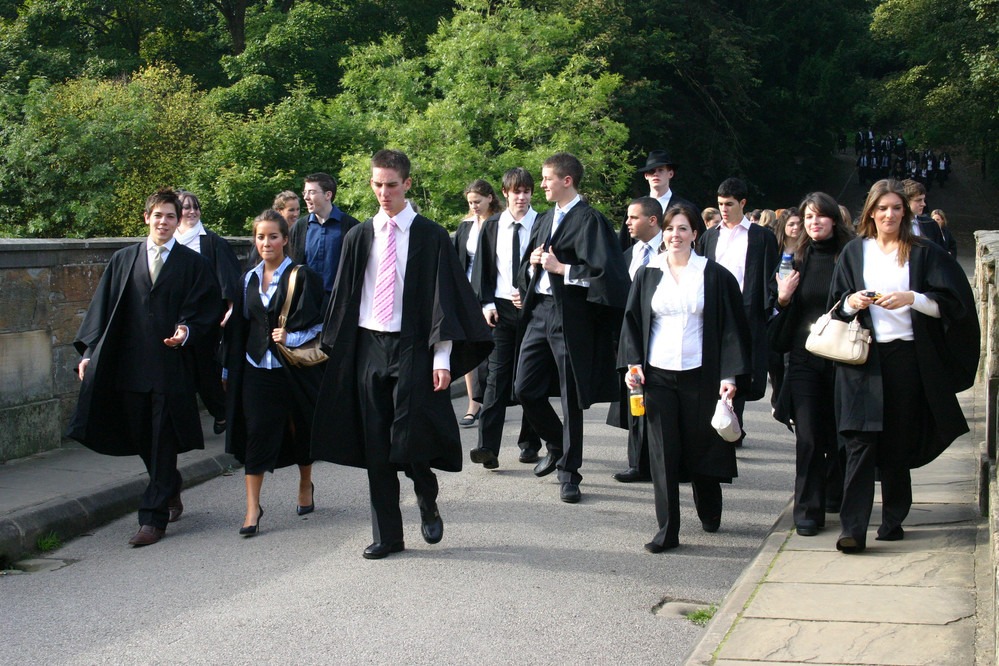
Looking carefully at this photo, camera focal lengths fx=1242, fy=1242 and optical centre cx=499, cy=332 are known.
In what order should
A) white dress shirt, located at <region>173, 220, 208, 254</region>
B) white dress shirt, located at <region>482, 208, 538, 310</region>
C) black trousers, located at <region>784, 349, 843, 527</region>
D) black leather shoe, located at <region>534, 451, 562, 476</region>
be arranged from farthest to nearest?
white dress shirt, located at <region>173, 220, 208, 254</region> → white dress shirt, located at <region>482, 208, 538, 310</region> → black leather shoe, located at <region>534, 451, 562, 476</region> → black trousers, located at <region>784, 349, 843, 527</region>

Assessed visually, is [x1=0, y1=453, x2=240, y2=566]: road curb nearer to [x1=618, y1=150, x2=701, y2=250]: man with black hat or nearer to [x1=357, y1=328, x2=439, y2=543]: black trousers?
[x1=357, y1=328, x2=439, y2=543]: black trousers

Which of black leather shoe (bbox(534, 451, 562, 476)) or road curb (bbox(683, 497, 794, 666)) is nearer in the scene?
road curb (bbox(683, 497, 794, 666))

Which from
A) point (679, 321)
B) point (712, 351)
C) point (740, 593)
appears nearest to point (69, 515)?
point (679, 321)

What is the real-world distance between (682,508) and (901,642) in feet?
9.87

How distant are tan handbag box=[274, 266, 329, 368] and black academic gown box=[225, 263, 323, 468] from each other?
0.02 metres

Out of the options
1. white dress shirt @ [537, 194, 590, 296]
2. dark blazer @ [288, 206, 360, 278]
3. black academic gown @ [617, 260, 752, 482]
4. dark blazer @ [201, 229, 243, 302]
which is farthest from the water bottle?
dark blazer @ [201, 229, 243, 302]

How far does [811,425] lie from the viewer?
6.70 metres

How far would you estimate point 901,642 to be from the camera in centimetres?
471

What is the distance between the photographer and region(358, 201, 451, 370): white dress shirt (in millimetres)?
6441

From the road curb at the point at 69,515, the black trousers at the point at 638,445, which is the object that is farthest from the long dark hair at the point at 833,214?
the road curb at the point at 69,515

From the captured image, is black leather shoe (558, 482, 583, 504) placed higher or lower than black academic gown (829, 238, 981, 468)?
lower

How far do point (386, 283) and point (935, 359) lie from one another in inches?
109

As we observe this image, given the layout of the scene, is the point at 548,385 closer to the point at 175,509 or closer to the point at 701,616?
the point at 175,509

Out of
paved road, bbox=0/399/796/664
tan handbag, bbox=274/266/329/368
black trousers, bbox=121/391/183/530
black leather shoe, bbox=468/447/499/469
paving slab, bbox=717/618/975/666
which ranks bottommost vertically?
paved road, bbox=0/399/796/664
